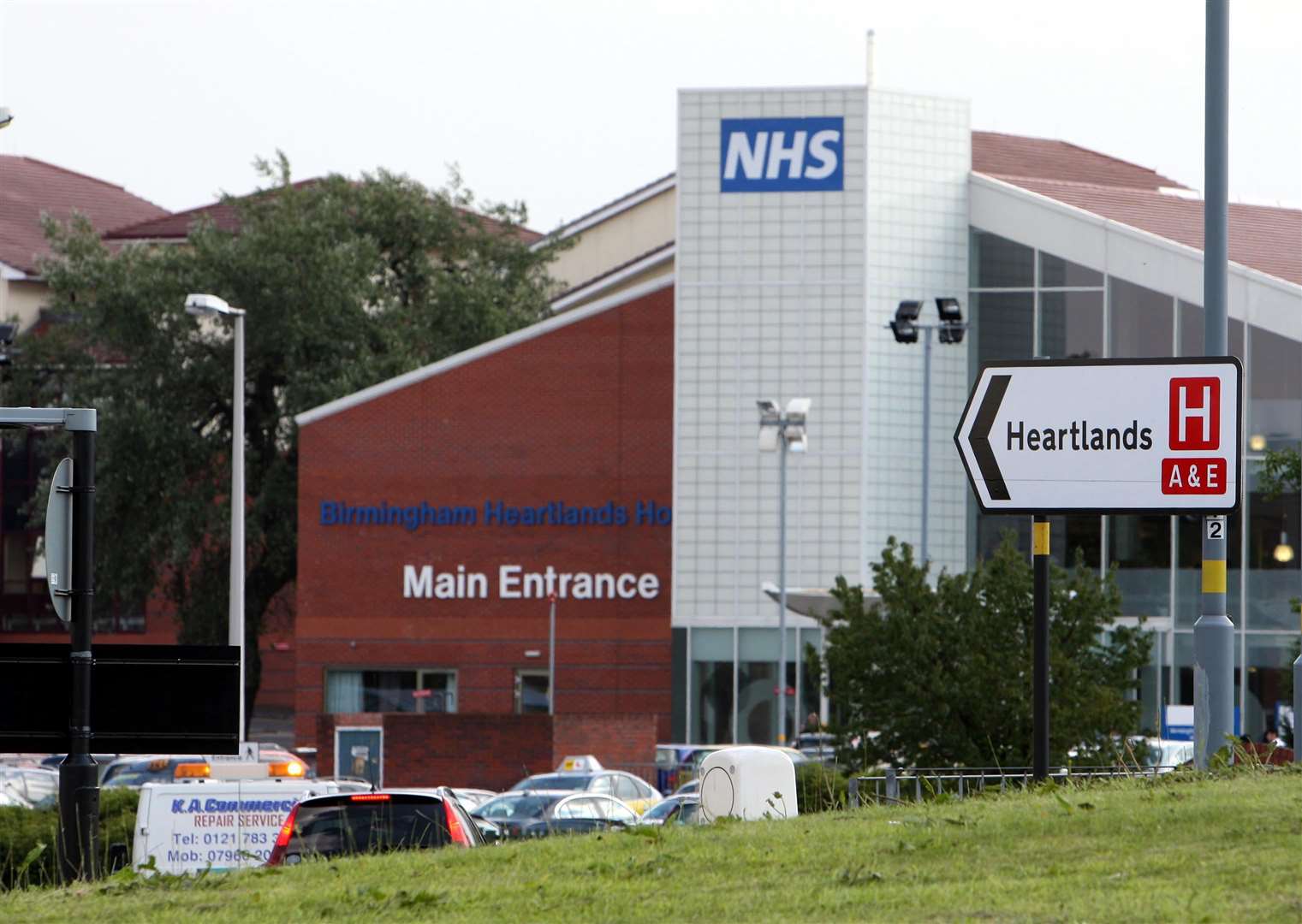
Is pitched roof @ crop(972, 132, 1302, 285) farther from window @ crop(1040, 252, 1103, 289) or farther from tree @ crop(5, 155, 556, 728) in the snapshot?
tree @ crop(5, 155, 556, 728)

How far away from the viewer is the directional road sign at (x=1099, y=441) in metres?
11.6

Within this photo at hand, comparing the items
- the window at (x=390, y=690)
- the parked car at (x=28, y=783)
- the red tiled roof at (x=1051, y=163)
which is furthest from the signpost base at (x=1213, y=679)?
the red tiled roof at (x=1051, y=163)

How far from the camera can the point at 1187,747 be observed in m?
27.7

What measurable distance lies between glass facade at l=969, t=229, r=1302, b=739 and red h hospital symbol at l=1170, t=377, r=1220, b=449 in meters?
31.3

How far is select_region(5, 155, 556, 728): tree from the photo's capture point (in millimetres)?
51031

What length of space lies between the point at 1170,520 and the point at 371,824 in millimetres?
33341

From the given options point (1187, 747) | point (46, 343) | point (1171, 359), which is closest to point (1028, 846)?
point (1171, 359)

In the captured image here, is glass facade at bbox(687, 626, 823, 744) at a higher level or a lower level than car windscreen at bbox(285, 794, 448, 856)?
lower

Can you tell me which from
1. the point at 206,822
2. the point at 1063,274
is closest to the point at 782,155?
the point at 1063,274

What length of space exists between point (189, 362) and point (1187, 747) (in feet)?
104

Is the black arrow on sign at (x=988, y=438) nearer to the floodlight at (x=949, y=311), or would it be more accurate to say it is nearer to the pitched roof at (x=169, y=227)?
the floodlight at (x=949, y=311)

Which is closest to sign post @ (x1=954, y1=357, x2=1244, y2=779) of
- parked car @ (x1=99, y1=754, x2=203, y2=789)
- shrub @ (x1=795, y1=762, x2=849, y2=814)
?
shrub @ (x1=795, y1=762, x2=849, y2=814)

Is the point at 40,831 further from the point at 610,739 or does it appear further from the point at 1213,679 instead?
the point at 610,739

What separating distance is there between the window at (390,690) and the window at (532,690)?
1.55 metres
